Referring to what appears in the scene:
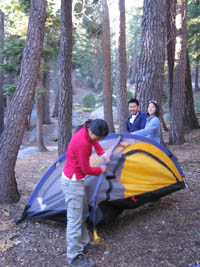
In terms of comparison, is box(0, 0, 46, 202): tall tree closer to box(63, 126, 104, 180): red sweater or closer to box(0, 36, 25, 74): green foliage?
box(63, 126, 104, 180): red sweater

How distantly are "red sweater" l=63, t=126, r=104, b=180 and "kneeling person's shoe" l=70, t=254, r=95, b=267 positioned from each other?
3.25ft

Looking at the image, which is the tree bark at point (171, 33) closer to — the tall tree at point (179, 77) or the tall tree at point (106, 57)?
the tall tree at point (179, 77)

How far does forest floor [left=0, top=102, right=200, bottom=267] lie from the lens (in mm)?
3225

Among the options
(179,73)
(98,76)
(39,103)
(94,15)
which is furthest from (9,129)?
(98,76)

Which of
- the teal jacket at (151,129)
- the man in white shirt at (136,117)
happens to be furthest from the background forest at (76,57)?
the teal jacket at (151,129)

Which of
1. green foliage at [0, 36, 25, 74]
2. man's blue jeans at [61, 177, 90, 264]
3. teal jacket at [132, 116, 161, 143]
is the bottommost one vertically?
man's blue jeans at [61, 177, 90, 264]

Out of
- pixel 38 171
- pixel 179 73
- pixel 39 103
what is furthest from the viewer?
pixel 39 103

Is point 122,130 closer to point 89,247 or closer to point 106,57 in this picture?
point 106,57

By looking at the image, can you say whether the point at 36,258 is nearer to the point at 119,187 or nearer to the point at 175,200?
the point at 119,187

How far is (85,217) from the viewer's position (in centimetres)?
346

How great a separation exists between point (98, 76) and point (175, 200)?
121 ft

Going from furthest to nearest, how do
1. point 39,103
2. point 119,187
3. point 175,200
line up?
point 39,103 → point 175,200 → point 119,187

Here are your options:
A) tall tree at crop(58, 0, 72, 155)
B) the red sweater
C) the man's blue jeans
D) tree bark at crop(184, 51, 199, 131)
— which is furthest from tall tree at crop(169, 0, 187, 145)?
the man's blue jeans

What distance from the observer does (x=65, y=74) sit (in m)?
8.08
